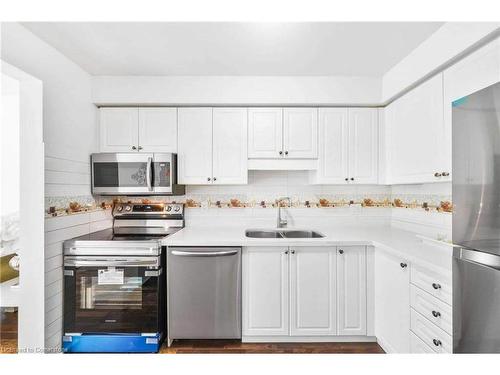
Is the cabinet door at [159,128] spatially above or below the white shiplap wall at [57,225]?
above

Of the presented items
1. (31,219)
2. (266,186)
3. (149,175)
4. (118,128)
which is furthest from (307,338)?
(118,128)

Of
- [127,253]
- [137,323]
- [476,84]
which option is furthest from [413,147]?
[137,323]

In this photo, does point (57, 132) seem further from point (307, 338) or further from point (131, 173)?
point (307, 338)

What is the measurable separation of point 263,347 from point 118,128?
228 centimetres

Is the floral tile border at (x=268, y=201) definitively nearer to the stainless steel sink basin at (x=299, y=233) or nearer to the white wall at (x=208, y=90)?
the stainless steel sink basin at (x=299, y=233)

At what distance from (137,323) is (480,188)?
2.31 metres

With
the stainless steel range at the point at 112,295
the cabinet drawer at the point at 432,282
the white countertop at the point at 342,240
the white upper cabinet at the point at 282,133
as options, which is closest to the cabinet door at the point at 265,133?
the white upper cabinet at the point at 282,133

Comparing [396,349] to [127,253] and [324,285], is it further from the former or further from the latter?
[127,253]

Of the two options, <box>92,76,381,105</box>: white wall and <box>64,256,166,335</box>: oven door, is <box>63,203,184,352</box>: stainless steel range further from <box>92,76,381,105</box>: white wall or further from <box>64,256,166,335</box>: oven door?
<box>92,76,381,105</box>: white wall

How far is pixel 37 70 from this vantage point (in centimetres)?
199

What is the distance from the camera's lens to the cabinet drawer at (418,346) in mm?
1639

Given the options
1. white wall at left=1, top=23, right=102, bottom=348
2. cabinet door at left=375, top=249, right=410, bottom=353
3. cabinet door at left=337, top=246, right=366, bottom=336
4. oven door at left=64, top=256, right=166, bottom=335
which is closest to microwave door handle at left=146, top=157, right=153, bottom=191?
white wall at left=1, top=23, right=102, bottom=348

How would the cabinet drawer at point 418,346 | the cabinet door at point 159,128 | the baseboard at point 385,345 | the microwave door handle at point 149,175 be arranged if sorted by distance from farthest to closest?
1. the cabinet door at point 159,128
2. the microwave door handle at point 149,175
3. the baseboard at point 385,345
4. the cabinet drawer at point 418,346

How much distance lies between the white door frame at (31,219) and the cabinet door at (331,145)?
2211 mm
